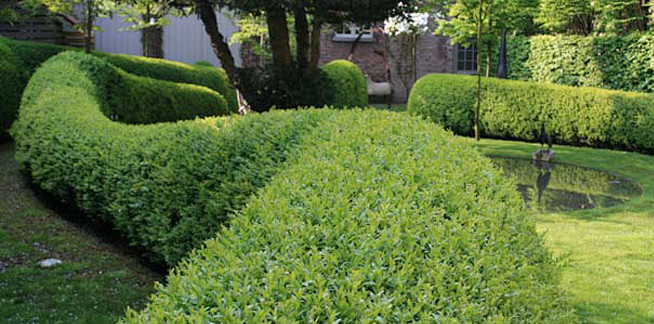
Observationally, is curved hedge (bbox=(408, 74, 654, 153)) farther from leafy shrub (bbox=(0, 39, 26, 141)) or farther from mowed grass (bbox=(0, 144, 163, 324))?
mowed grass (bbox=(0, 144, 163, 324))

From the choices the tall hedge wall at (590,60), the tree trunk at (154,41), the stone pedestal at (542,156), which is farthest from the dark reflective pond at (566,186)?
the tree trunk at (154,41)

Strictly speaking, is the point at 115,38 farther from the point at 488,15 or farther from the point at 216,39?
the point at 488,15

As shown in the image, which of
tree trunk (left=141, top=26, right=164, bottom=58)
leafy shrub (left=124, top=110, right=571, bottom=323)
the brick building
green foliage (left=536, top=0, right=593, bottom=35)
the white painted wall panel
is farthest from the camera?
the brick building

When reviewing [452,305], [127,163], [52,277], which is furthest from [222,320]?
[127,163]

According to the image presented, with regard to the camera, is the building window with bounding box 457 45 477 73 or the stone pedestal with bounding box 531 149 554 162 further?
the building window with bounding box 457 45 477 73

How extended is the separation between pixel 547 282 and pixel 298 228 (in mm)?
991

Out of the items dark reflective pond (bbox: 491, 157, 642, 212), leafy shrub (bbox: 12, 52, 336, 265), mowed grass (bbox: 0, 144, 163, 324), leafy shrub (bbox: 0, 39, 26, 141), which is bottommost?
mowed grass (bbox: 0, 144, 163, 324)

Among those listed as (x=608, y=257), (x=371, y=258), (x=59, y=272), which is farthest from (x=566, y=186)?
(x=371, y=258)

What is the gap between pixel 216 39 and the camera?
1234 cm

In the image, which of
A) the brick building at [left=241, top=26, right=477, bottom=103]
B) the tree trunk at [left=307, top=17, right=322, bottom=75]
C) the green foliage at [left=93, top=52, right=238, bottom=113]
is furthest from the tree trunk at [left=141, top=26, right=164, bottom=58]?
the tree trunk at [left=307, top=17, right=322, bottom=75]

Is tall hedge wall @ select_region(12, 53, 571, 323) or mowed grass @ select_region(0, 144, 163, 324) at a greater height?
tall hedge wall @ select_region(12, 53, 571, 323)

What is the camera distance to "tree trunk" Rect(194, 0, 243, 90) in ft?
39.5

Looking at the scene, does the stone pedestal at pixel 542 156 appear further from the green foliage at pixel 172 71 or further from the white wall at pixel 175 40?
the white wall at pixel 175 40

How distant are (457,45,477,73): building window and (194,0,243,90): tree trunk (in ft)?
52.9
